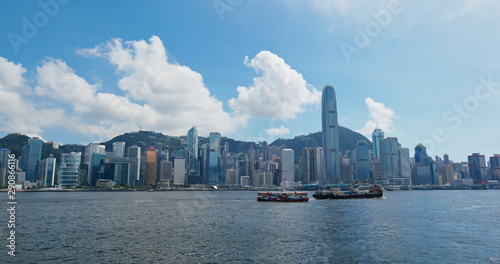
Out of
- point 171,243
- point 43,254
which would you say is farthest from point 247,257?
point 43,254

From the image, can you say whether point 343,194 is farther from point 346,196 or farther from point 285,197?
point 285,197

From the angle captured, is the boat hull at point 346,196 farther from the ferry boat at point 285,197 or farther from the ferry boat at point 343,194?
the ferry boat at point 285,197

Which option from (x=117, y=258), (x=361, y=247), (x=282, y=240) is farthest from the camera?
(x=282, y=240)

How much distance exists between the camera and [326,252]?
45094mm

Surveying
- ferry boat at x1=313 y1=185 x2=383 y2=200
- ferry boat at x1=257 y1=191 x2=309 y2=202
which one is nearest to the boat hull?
ferry boat at x1=313 y1=185 x2=383 y2=200

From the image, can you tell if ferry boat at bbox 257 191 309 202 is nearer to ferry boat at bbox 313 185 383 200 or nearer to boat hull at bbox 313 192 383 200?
boat hull at bbox 313 192 383 200

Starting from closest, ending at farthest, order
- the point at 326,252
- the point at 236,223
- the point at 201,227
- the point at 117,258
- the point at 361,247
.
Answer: the point at 117,258 < the point at 326,252 < the point at 361,247 < the point at 201,227 < the point at 236,223

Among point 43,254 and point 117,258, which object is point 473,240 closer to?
point 117,258

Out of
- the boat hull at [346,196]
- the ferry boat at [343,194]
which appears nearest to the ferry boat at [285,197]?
the boat hull at [346,196]

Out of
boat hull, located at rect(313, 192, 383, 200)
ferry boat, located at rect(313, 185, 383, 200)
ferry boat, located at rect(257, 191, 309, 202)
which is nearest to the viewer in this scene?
ferry boat, located at rect(257, 191, 309, 202)

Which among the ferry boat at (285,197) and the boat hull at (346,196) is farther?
the boat hull at (346,196)

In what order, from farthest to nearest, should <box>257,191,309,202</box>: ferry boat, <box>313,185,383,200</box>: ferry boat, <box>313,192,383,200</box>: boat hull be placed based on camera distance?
<box>313,185,383,200</box>: ferry boat
<box>313,192,383,200</box>: boat hull
<box>257,191,309,202</box>: ferry boat

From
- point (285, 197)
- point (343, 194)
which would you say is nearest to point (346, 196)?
point (343, 194)

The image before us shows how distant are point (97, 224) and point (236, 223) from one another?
2964cm
